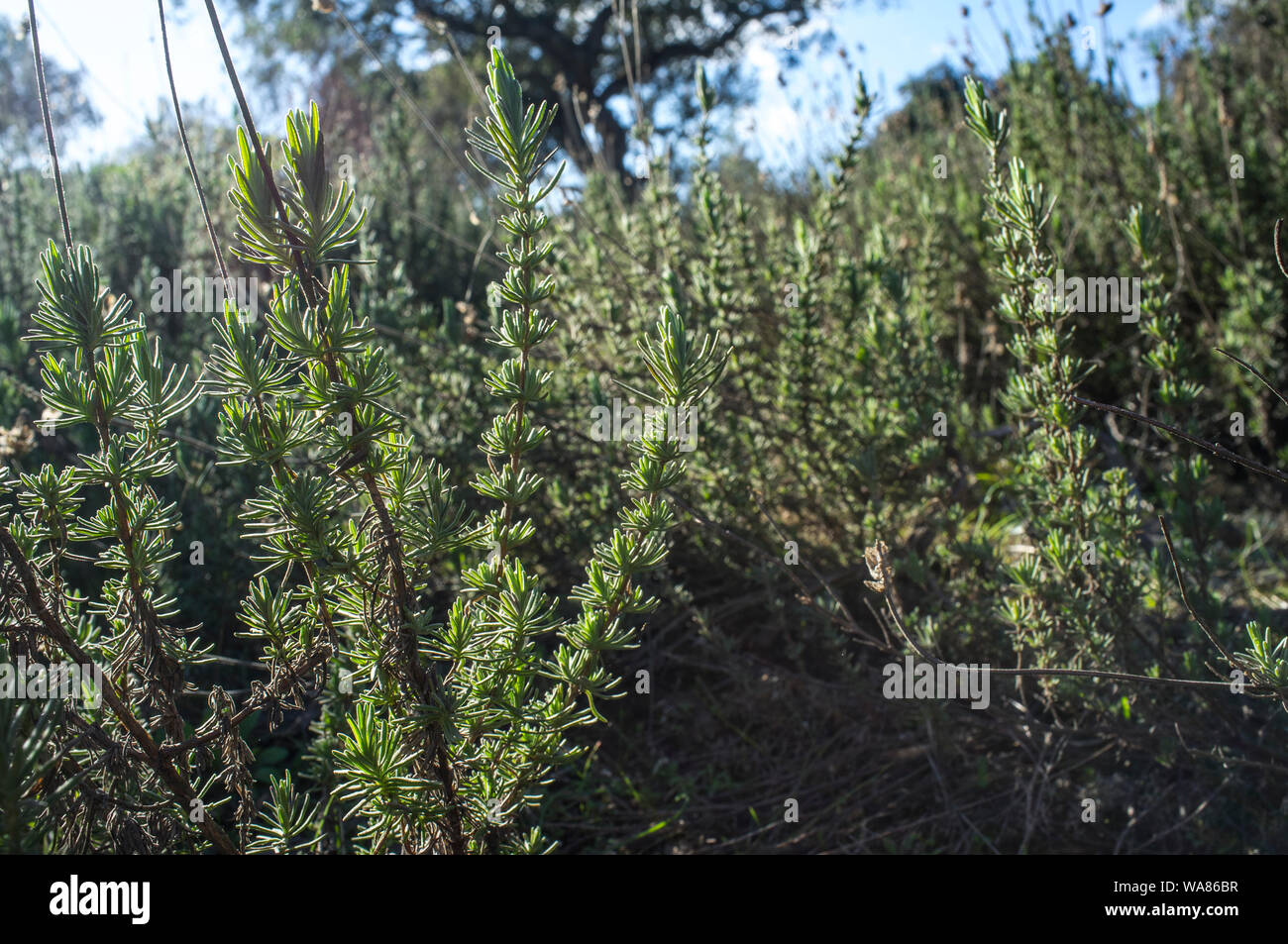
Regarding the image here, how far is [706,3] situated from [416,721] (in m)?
17.0

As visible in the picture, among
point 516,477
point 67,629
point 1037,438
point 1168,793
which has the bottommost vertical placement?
point 1168,793

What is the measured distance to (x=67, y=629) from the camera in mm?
1317

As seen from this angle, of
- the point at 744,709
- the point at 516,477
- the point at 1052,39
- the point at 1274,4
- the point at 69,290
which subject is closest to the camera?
the point at 69,290

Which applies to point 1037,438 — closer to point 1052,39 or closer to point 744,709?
point 744,709

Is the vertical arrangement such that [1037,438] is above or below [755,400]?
below

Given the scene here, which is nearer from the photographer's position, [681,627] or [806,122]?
[681,627]

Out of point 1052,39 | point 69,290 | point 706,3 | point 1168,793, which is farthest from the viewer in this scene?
point 706,3

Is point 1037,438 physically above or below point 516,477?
above

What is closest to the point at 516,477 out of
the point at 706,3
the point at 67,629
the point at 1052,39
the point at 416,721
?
the point at 416,721

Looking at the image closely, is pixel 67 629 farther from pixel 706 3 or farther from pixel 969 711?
pixel 706 3

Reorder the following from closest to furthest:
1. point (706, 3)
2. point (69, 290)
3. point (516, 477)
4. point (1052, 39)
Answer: point (69, 290) < point (516, 477) < point (1052, 39) < point (706, 3)

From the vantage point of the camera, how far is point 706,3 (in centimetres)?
1578

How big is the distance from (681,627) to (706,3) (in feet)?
51.8

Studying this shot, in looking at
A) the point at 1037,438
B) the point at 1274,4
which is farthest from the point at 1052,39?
the point at 1037,438
